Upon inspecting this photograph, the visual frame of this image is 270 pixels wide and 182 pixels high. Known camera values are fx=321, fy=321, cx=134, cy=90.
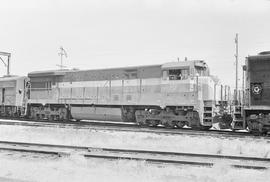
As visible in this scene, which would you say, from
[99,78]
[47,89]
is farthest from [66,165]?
[47,89]

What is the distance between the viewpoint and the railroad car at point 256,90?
12.4 m

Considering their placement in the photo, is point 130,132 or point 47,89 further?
point 47,89

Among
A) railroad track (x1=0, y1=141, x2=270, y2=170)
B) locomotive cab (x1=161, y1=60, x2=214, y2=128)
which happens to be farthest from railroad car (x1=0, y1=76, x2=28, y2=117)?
railroad track (x1=0, y1=141, x2=270, y2=170)

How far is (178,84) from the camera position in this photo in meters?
15.6

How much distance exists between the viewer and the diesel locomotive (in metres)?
15.1

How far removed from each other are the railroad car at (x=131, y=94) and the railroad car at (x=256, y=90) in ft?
6.77

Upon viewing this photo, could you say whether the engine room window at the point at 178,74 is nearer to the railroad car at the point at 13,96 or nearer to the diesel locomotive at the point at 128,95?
the diesel locomotive at the point at 128,95

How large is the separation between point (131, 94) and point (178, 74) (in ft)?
9.41

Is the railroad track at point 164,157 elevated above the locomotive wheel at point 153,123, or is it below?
below

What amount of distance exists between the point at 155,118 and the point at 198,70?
124 inches

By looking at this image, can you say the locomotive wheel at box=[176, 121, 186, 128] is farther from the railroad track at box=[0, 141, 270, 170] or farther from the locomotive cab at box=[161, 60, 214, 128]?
the railroad track at box=[0, 141, 270, 170]

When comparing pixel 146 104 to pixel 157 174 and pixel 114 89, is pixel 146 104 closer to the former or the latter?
pixel 114 89

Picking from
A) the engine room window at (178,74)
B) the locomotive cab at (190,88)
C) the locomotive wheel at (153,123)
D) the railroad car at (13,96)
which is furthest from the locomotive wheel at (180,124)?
the railroad car at (13,96)

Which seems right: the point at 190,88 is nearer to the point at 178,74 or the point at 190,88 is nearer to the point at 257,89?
the point at 178,74
